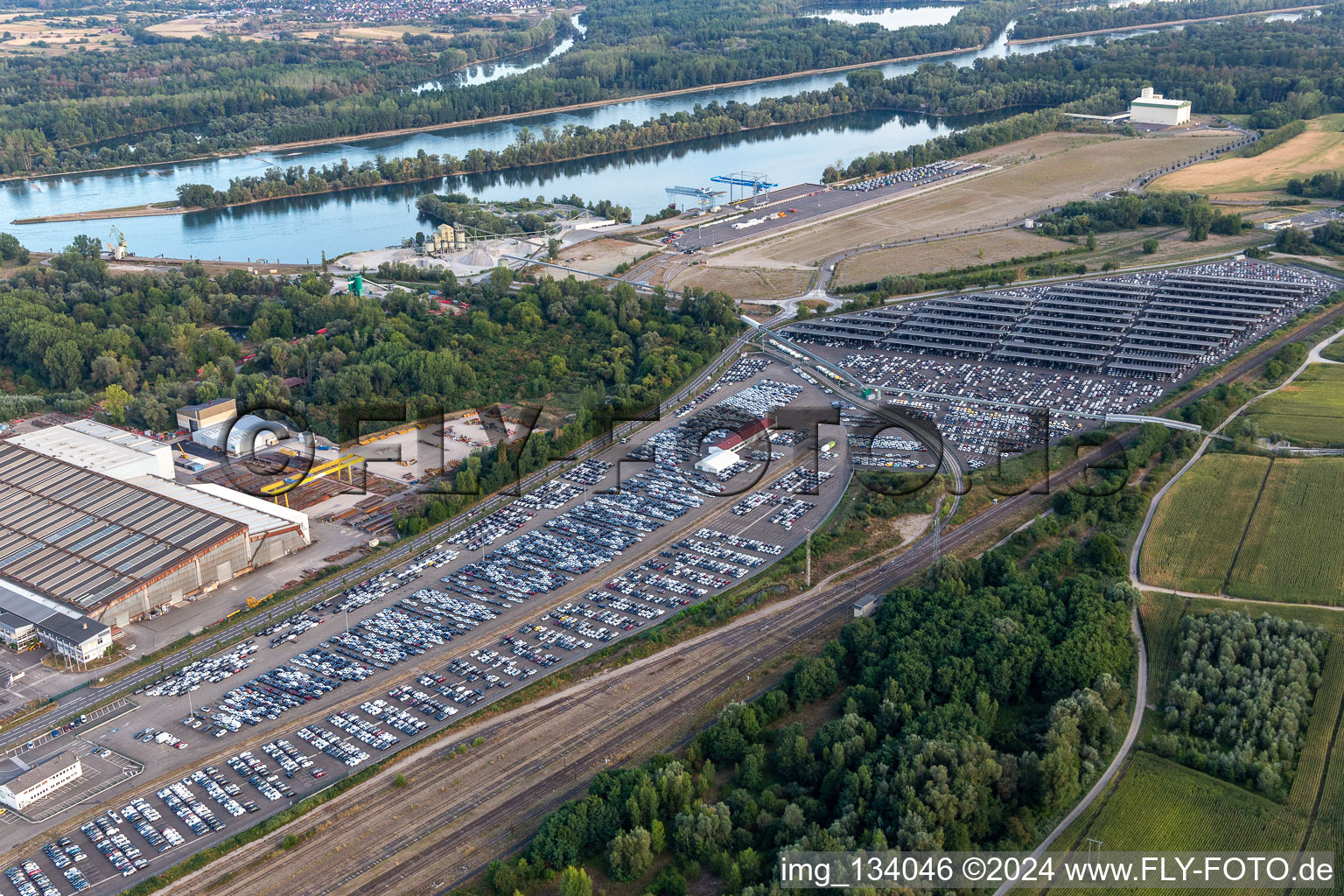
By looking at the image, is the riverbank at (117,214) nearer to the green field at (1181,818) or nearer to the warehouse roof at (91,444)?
the warehouse roof at (91,444)

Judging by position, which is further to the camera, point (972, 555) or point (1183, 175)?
point (1183, 175)

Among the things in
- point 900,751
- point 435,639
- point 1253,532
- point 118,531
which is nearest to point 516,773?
point 435,639

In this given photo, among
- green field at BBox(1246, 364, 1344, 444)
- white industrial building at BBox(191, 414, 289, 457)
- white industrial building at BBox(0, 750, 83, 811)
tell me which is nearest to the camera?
white industrial building at BBox(0, 750, 83, 811)

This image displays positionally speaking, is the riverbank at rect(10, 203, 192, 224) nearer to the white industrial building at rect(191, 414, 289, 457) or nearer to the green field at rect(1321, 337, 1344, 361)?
the white industrial building at rect(191, 414, 289, 457)

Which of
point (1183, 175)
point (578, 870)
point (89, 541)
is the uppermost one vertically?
→ point (1183, 175)

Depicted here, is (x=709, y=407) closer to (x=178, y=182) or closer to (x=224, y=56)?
(x=178, y=182)

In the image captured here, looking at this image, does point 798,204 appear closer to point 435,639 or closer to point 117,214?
point 117,214

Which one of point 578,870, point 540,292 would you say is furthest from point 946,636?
point 540,292

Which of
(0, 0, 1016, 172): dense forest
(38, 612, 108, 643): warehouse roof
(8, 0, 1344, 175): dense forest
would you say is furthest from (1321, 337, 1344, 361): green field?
(0, 0, 1016, 172): dense forest
